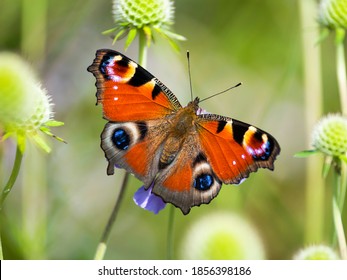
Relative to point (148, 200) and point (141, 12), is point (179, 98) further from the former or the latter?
point (148, 200)

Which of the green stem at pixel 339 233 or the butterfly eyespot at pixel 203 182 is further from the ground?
the butterfly eyespot at pixel 203 182

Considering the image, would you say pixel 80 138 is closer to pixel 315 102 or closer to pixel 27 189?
pixel 27 189

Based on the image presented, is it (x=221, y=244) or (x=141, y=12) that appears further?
(x=141, y=12)

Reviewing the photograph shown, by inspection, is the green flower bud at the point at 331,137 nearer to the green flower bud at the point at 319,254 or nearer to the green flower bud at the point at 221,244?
the green flower bud at the point at 319,254

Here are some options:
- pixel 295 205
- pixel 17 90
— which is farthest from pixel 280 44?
pixel 17 90

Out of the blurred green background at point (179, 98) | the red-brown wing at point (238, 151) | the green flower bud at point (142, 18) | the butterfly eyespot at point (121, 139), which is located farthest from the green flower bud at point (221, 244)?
the blurred green background at point (179, 98)

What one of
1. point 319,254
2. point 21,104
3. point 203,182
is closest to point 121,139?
point 203,182

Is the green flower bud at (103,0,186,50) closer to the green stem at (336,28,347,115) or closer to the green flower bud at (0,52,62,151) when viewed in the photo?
the green flower bud at (0,52,62,151)
